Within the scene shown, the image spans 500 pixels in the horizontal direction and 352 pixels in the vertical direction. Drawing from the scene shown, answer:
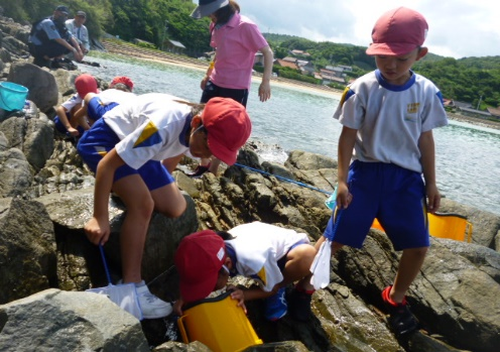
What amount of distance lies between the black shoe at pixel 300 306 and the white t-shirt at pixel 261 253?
232 mm

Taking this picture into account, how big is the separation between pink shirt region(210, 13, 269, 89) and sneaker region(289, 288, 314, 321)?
2.71 m

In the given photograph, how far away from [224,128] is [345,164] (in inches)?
36.2

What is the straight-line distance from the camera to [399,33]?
2.70 metres

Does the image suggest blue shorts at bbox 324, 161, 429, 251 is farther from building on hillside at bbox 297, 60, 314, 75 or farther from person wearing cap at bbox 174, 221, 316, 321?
building on hillside at bbox 297, 60, 314, 75

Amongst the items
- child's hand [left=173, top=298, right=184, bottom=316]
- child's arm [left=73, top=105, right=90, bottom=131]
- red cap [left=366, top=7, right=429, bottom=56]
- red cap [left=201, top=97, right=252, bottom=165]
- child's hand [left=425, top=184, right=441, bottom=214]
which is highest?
red cap [left=366, top=7, right=429, bottom=56]

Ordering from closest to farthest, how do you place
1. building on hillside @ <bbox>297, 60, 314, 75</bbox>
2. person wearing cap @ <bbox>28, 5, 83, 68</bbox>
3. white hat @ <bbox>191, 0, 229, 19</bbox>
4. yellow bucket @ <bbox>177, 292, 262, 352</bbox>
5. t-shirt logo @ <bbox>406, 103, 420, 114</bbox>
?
1. yellow bucket @ <bbox>177, 292, 262, 352</bbox>
2. t-shirt logo @ <bbox>406, 103, 420, 114</bbox>
3. white hat @ <bbox>191, 0, 229, 19</bbox>
4. person wearing cap @ <bbox>28, 5, 83, 68</bbox>
5. building on hillside @ <bbox>297, 60, 314, 75</bbox>

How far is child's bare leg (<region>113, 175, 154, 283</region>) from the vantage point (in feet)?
8.99

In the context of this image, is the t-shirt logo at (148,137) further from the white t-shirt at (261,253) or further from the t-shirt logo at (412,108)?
the t-shirt logo at (412,108)

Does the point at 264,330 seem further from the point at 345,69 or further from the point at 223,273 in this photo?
the point at 345,69

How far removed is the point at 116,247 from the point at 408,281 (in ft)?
6.76

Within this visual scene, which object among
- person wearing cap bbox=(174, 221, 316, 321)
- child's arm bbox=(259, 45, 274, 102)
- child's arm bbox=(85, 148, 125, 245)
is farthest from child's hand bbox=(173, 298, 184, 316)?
child's arm bbox=(259, 45, 274, 102)

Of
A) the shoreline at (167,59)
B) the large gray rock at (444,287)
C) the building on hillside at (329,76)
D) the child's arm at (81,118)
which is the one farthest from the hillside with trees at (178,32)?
the large gray rock at (444,287)

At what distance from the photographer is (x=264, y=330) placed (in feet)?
10.1

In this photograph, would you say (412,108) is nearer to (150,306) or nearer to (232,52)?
(150,306)
